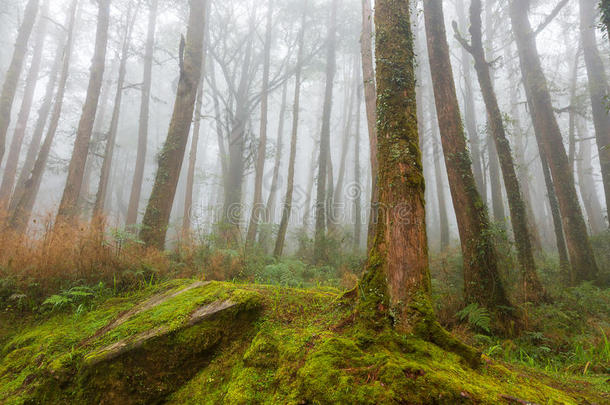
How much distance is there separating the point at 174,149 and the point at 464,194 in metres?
6.76

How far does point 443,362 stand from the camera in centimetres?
197

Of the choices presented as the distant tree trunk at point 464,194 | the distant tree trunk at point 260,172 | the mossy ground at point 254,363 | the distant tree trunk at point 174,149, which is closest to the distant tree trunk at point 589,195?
the distant tree trunk at point 464,194

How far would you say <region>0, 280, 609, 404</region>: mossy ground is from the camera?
1734mm

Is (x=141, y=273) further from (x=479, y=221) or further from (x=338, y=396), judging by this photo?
(x=479, y=221)

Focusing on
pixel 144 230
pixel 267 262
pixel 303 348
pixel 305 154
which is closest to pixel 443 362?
pixel 303 348

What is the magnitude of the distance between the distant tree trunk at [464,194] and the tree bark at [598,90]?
605cm

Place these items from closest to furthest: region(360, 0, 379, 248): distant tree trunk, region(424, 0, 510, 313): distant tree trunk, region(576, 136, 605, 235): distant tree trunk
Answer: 1. region(424, 0, 510, 313): distant tree trunk
2. region(360, 0, 379, 248): distant tree trunk
3. region(576, 136, 605, 235): distant tree trunk

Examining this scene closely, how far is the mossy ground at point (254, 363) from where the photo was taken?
173 cm

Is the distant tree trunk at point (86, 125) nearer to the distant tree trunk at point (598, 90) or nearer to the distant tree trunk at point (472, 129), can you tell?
the distant tree trunk at point (472, 129)

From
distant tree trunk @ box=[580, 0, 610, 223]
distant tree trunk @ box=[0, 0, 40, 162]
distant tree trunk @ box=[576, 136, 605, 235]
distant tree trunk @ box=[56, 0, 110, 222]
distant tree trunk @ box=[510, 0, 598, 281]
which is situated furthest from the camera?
distant tree trunk @ box=[576, 136, 605, 235]

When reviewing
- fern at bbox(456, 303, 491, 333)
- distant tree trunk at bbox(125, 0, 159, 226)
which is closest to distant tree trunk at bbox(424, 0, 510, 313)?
fern at bbox(456, 303, 491, 333)

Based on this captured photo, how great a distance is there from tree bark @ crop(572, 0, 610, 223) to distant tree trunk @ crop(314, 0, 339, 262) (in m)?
9.02

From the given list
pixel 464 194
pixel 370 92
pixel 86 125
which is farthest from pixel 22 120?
pixel 464 194

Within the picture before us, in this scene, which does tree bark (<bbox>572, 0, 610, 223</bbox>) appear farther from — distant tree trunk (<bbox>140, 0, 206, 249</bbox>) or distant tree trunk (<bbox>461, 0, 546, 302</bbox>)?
distant tree trunk (<bbox>140, 0, 206, 249</bbox>)
